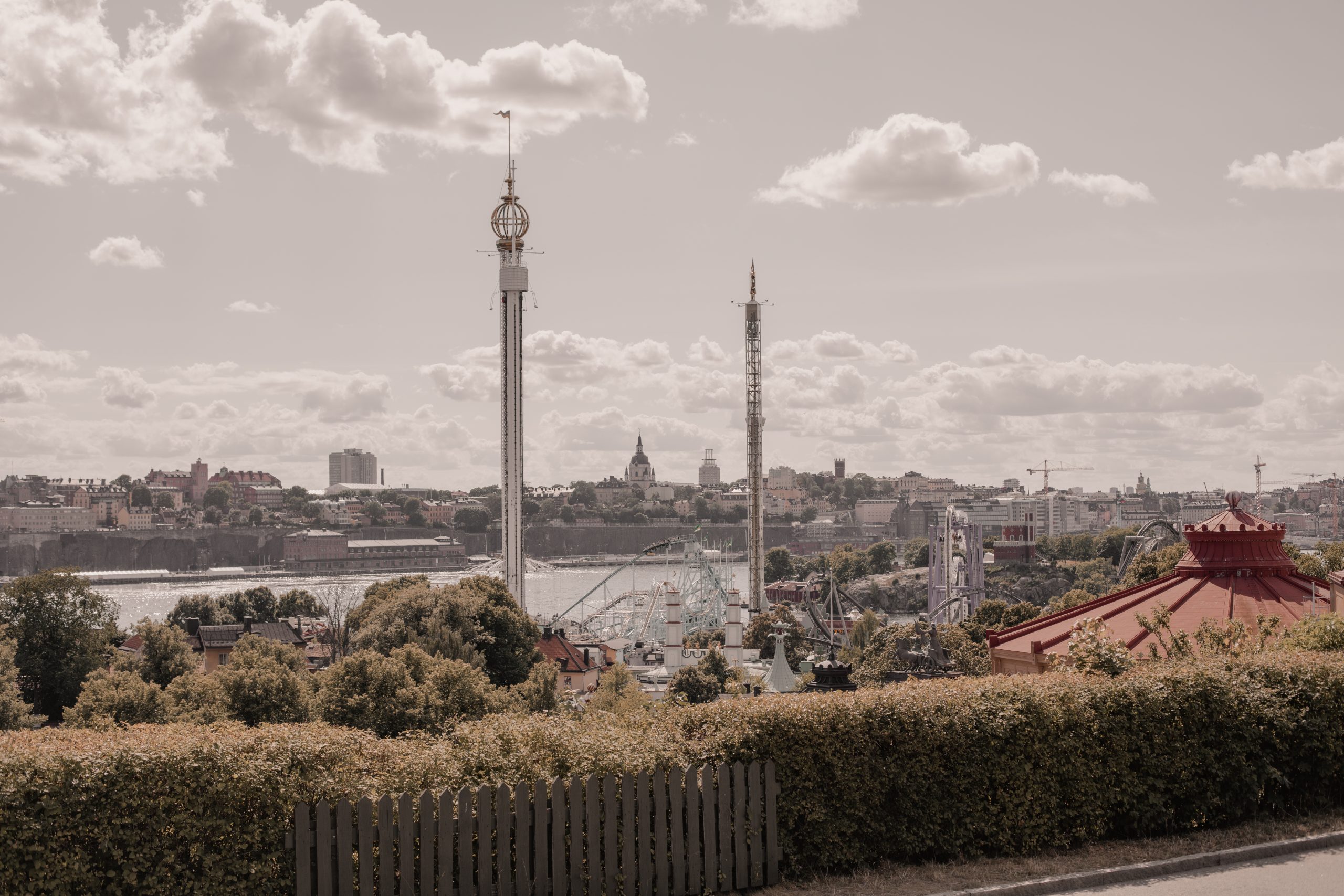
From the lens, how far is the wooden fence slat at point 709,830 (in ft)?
24.1

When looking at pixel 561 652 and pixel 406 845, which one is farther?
pixel 561 652

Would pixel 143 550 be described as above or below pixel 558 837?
below

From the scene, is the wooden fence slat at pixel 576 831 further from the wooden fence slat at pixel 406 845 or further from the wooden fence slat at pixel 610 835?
the wooden fence slat at pixel 406 845

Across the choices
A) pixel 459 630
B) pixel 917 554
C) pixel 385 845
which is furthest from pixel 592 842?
pixel 917 554

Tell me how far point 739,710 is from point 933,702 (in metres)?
1.43

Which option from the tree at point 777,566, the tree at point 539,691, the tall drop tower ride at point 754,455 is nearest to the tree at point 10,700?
the tree at point 539,691

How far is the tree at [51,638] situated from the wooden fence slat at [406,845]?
38.7m

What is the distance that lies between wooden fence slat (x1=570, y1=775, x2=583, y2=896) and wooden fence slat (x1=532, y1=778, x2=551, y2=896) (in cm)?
15

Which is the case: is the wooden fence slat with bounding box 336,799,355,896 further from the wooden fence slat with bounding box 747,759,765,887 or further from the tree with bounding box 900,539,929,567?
the tree with bounding box 900,539,929,567

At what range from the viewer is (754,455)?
9081 centimetres

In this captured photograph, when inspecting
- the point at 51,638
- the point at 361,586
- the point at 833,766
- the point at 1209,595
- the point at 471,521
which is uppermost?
the point at 1209,595

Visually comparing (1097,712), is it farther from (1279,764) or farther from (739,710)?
(739,710)

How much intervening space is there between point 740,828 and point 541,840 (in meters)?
1.34

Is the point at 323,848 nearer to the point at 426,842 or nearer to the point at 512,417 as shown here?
the point at 426,842
